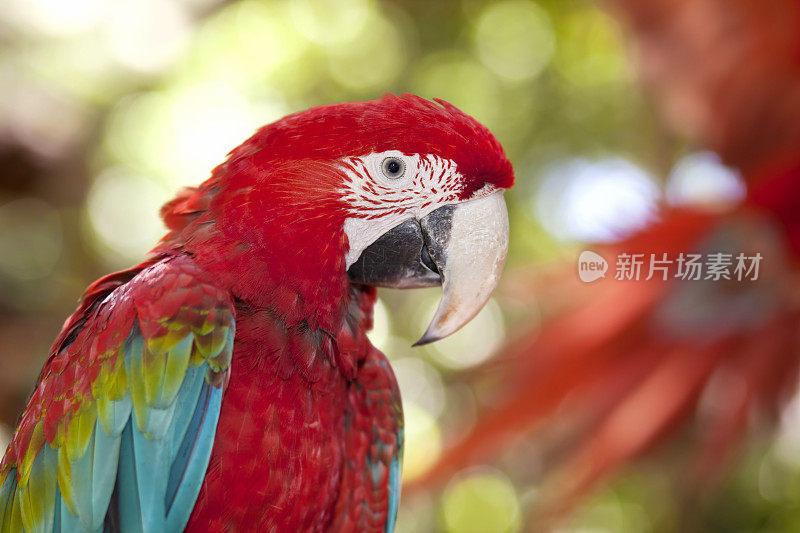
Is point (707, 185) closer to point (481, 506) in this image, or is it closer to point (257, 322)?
point (257, 322)

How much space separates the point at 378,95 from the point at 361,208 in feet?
5.84

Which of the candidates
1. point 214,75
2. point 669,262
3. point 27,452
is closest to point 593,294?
point 669,262

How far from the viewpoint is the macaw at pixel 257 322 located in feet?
2.03

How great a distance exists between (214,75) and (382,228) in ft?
5.83

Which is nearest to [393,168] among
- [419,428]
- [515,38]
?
[419,428]

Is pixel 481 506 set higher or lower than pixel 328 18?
lower

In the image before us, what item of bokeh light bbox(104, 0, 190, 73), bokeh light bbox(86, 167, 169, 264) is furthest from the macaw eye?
bokeh light bbox(86, 167, 169, 264)

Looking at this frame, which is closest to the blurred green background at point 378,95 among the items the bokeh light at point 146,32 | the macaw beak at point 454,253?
the bokeh light at point 146,32

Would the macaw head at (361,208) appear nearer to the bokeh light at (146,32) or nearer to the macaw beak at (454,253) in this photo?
the macaw beak at (454,253)

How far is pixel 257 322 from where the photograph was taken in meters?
0.66

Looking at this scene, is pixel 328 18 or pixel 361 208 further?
pixel 328 18

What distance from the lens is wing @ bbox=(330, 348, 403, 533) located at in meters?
0.75

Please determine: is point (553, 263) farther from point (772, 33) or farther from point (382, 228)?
point (382, 228)

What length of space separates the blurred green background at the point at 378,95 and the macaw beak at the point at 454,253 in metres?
0.60
